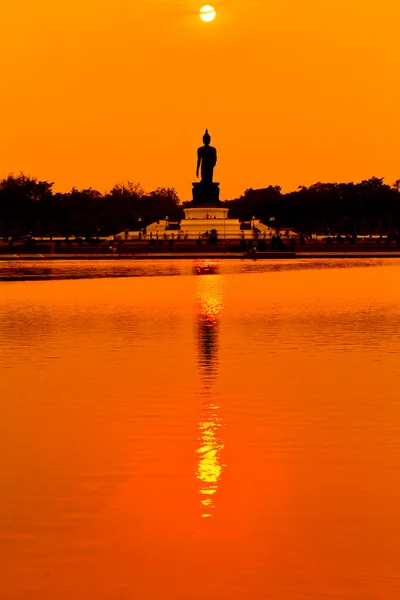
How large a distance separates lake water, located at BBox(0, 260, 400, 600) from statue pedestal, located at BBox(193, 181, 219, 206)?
73262 millimetres

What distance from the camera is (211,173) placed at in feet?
313

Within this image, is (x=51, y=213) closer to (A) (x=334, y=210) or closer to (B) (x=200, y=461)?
(A) (x=334, y=210)

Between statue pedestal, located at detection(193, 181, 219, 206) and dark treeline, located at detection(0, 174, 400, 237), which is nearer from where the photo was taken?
statue pedestal, located at detection(193, 181, 219, 206)

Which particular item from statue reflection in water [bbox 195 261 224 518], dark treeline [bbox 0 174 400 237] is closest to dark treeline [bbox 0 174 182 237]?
dark treeline [bbox 0 174 400 237]

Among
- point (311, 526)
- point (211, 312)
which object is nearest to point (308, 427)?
point (311, 526)

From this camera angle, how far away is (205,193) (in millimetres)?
96125

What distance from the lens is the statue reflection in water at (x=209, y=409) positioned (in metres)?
9.17

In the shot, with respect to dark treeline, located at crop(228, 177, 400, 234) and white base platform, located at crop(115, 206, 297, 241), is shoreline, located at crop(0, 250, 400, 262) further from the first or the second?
dark treeline, located at crop(228, 177, 400, 234)

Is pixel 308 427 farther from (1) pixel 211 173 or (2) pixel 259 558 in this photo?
(1) pixel 211 173

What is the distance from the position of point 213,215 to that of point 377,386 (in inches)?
3148

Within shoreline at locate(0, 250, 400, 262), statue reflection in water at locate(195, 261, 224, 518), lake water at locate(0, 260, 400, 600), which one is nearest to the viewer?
lake water at locate(0, 260, 400, 600)

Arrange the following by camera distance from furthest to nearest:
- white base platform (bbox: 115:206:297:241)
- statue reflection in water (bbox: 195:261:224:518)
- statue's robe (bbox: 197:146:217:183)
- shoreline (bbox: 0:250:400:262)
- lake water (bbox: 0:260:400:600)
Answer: statue's robe (bbox: 197:146:217:183), white base platform (bbox: 115:206:297:241), shoreline (bbox: 0:250:400:262), statue reflection in water (bbox: 195:261:224:518), lake water (bbox: 0:260:400:600)

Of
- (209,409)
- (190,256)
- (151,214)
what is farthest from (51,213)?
(209,409)

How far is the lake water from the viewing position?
6.96 m
